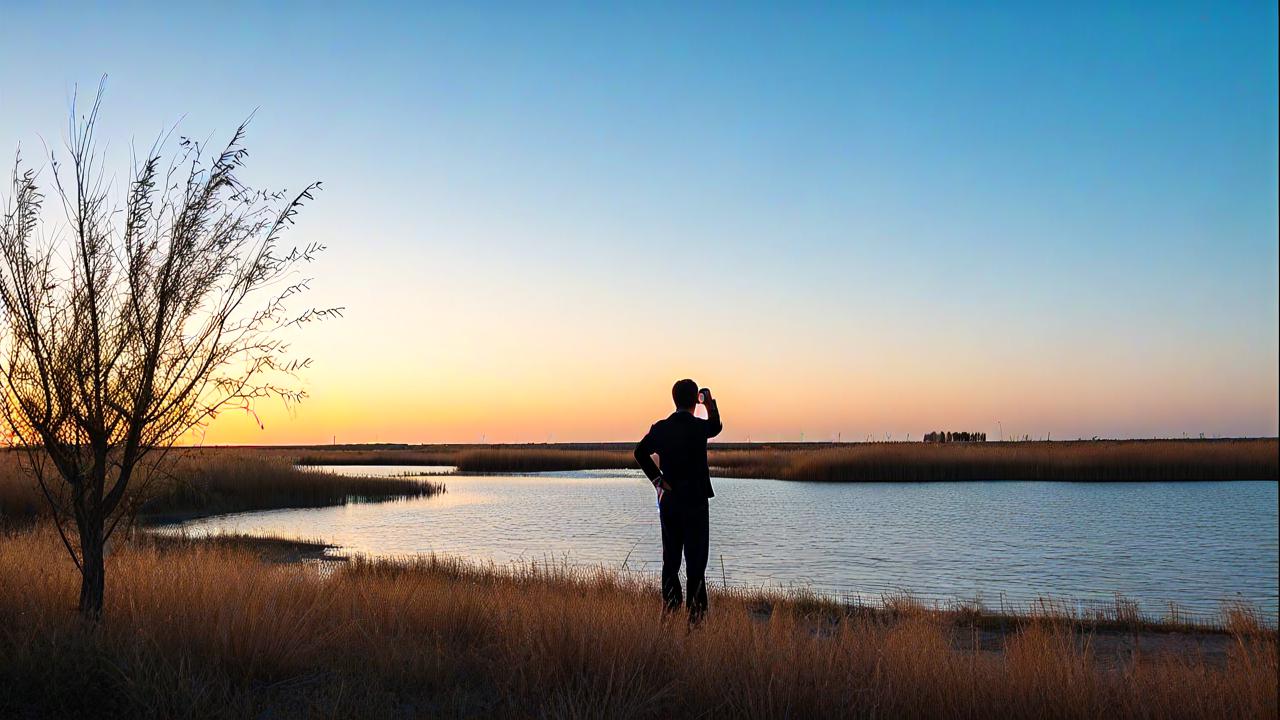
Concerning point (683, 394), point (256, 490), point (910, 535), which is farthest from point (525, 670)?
point (256, 490)

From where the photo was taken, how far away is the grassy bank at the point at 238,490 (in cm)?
2230

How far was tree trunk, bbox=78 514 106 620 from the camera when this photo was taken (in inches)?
272

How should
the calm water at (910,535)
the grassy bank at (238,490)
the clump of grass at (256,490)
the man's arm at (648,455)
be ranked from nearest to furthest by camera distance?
the man's arm at (648,455)
the calm water at (910,535)
the grassy bank at (238,490)
the clump of grass at (256,490)

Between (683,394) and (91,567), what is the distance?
4828 millimetres

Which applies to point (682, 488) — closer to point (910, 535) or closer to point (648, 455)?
point (648, 455)

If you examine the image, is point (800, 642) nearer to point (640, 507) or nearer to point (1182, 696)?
point (1182, 696)

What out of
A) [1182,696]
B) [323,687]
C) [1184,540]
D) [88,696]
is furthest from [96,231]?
[1184,540]

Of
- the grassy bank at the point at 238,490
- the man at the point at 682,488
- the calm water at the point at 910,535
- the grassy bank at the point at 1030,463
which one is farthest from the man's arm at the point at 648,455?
the grassy bank at the point at 1030,463

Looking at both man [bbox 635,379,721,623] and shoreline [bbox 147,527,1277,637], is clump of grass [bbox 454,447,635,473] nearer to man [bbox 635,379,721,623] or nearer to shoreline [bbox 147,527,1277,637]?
shoreline [bbox 147,527,1277,637]

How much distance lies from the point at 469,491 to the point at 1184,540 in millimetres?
29275

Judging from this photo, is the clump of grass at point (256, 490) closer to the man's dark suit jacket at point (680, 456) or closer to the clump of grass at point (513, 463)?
the man's dark suit jacket at point (680, 456)

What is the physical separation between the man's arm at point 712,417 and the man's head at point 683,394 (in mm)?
207

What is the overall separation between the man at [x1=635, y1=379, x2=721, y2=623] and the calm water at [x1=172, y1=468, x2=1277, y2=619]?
18.2ft

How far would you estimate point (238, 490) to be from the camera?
31.0 metres
